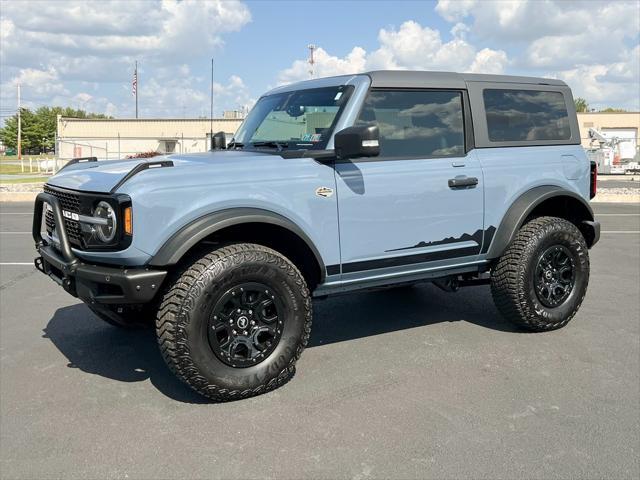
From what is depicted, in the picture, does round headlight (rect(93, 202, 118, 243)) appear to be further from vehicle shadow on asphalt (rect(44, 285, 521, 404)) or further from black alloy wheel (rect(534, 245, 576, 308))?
black alloy wheel (rect(534, 245, 576, 308))

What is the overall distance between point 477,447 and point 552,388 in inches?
39.7

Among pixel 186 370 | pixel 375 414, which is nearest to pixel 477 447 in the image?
pixel 375 414

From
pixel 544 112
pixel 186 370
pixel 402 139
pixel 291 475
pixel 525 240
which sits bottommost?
pixel 291 475

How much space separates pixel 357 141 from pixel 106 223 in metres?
1.55

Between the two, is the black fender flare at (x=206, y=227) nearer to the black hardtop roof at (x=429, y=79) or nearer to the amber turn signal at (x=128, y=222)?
the amber turn signal at (x=128, y=222)

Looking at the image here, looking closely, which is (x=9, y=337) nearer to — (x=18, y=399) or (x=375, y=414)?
(x=18, y=399)

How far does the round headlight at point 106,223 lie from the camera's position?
335cm

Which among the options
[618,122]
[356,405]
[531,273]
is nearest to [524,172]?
[531,273]

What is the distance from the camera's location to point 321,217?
12.6 ft

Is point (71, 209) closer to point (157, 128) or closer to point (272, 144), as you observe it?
point (272, 144)

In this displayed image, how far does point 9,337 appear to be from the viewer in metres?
4.85

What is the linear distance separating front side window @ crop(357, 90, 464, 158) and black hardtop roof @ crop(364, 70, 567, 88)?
0.06 m

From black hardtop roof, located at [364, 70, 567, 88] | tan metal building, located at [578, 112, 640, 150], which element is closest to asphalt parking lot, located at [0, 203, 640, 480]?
black hardtop roof, located at [364, 70, 567, 88]

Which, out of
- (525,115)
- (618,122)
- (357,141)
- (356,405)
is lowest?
(356,405)
